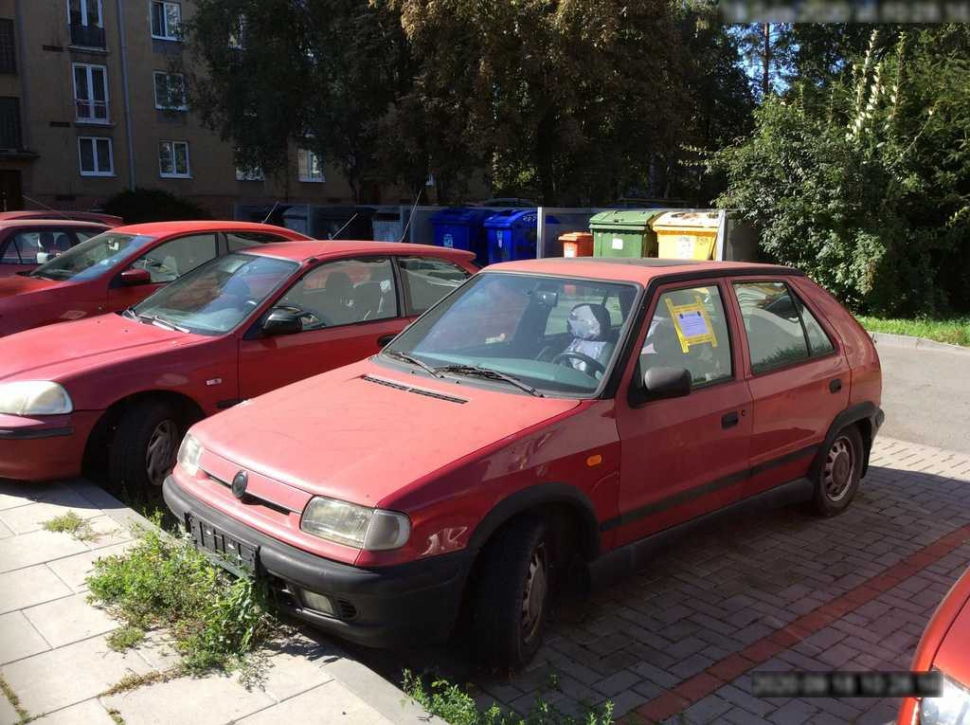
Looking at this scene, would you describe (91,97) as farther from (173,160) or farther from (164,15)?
(164,15)

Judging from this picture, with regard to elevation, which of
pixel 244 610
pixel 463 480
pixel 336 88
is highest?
pixel 336 88

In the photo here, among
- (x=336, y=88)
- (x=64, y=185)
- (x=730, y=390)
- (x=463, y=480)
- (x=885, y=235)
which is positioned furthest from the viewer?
(x=64, y=185)

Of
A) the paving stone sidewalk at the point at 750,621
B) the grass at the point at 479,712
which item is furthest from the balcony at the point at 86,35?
the grass at the point at 479,712

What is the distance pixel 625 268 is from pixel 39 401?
11.4 feet

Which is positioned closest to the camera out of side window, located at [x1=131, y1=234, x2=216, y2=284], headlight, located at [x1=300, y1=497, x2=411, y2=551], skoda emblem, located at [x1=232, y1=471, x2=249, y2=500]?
headlight, located at [x1=300, y1=497, x2=411, y2=551]

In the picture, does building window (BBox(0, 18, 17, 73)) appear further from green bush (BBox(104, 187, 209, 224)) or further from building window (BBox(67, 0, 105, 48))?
green bush (BBox(104, 187, 209, 224))

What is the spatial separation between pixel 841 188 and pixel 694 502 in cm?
1021

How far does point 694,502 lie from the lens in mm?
4441

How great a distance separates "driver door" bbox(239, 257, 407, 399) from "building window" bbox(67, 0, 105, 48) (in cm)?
3363

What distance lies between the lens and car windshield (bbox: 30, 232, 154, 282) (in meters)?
7.71

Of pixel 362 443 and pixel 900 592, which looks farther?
pixel 900 592

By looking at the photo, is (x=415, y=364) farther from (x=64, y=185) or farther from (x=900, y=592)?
(x=64, y=185)

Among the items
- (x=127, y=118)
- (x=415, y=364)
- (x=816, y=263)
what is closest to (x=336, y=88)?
(x=816, y=263)

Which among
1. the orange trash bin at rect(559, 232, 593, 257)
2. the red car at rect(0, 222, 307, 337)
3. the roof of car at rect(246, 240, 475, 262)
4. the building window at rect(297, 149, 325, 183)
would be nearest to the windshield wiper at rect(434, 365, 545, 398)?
the roof of car at rect(246, 240, 475, 262)
